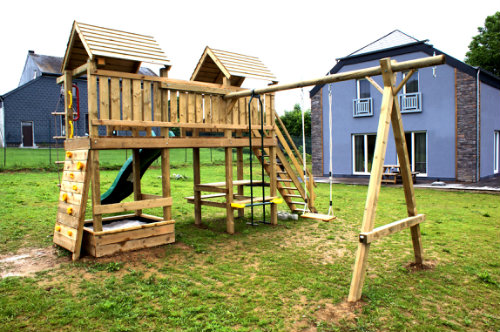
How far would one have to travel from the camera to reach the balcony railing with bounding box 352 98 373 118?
1888 cm

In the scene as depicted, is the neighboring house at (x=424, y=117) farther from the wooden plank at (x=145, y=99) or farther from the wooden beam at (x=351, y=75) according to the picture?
the wooden plank at (x=145, y=99)

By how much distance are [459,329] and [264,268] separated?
2.70 m

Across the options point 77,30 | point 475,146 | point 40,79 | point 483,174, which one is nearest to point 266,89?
point 77,30

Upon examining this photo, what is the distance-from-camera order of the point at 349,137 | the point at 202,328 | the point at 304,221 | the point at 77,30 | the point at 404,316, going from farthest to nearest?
the point at 349,137
the point at 304,221
the point at 77,30
the point at 404,316
the point at 202,328

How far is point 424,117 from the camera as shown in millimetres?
17359

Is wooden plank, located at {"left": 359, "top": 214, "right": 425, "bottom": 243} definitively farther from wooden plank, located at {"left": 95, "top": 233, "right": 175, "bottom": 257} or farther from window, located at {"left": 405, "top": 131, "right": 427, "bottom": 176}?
window, located at {"left": 405, "top": 131, "right": 427, "bottom": 176}

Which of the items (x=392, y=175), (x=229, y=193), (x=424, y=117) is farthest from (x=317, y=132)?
(x=229, y=193)

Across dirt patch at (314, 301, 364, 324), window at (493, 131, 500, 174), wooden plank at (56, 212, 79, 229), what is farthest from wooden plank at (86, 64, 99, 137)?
window at (493, 131, 500, 174)

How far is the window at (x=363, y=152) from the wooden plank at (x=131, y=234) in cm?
1421

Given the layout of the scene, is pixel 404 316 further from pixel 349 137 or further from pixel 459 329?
pixel 349 137

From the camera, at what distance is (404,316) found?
417 centimetres

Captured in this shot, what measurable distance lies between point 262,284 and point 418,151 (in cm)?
1493

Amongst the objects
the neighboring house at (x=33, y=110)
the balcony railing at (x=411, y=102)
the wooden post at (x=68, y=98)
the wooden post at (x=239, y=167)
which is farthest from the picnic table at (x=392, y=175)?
the neighboring house at (x=33, y=110)

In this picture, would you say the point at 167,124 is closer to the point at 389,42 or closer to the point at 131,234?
the point at 131,234
